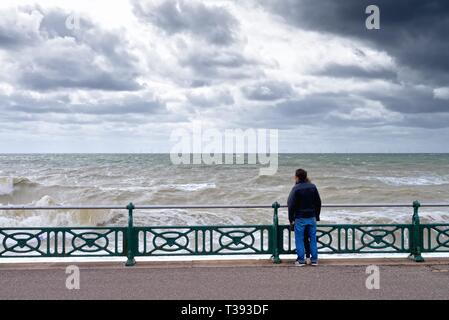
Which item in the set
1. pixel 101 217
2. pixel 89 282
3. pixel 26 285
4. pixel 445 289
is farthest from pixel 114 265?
pixel 101 217

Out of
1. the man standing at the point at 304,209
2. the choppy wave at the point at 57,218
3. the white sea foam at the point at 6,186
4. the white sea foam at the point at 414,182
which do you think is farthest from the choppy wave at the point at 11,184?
the white sea foam at the point at 414,182

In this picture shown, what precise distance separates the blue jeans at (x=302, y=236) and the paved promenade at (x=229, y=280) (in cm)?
24

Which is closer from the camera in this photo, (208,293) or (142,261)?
(208,293)

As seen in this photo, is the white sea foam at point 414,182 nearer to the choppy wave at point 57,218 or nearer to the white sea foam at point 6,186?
the choppy wave at point 57,218

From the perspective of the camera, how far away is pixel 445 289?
611 cm

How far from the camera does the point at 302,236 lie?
7480mm

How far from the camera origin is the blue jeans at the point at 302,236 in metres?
7.37

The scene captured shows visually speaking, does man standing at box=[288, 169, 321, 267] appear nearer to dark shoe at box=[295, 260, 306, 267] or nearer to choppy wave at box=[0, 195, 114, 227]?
dark shoe at box=[295, 260, 306, 267]

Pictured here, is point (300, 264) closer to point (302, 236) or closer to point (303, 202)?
point (302, 236)

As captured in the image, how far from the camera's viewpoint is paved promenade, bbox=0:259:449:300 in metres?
5.92
